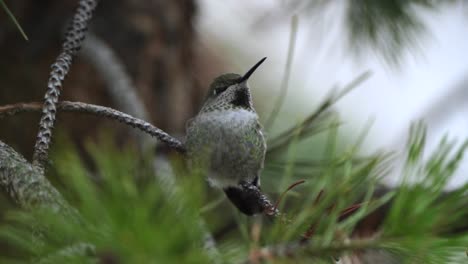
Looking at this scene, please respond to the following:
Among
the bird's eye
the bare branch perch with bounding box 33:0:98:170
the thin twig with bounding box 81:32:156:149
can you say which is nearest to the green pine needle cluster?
the bare branch perch with bounding box 33:0:98:170

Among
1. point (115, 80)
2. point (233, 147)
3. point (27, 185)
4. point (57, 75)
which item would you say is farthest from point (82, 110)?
point (115, 80)

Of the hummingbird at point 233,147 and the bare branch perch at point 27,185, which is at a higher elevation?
the bare branch perch at point 27,185

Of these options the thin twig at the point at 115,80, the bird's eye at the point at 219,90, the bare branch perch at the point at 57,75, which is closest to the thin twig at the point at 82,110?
the bare branch perch at the point at 57,75

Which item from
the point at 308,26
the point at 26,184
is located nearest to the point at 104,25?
the point at 308,26

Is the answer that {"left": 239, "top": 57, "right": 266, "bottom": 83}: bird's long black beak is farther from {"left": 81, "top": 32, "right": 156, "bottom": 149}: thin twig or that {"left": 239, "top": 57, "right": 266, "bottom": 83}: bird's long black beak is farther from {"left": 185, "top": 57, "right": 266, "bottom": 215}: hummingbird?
{"left": 81, "top": 32, "right": 156, "bottom": 149}: thin twig

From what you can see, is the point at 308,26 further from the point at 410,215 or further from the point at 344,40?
the point at 410,215

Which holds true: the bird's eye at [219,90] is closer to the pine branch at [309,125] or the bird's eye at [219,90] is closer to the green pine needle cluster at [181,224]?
the pine branch at [309,125]

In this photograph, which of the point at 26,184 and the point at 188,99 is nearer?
the point at 26,184
